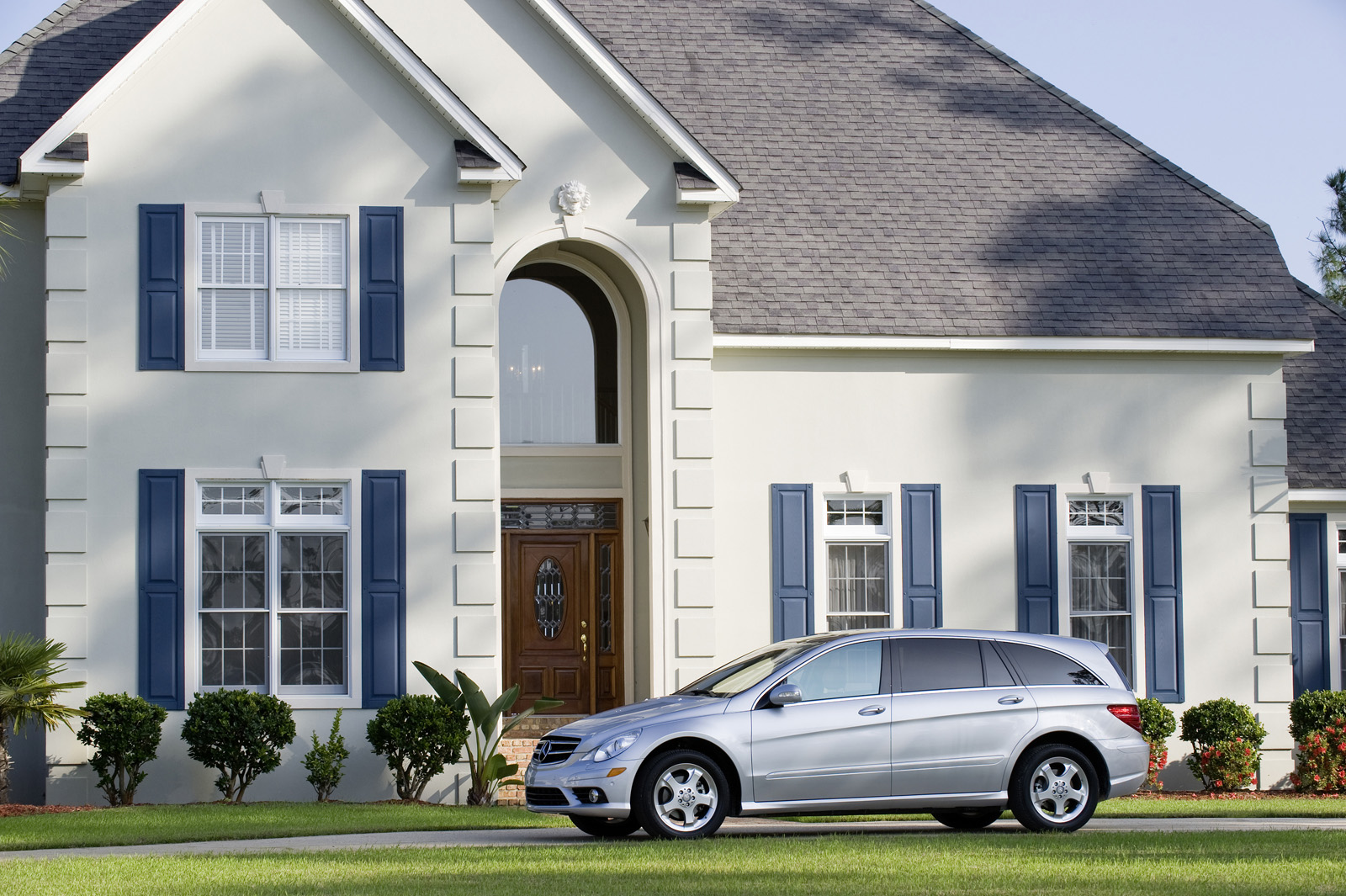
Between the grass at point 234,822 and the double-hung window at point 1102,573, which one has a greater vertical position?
the double-hung window at point 1102,573

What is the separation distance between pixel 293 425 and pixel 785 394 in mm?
5568

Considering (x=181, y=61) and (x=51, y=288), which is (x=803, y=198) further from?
(x=51, y=288)

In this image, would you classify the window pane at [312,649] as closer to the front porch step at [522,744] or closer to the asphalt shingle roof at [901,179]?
the front porch step at [522,744]

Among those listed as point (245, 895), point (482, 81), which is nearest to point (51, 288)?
point (482, 81)

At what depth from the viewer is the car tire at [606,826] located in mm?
11055

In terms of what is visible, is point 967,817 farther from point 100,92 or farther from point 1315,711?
point 100,92

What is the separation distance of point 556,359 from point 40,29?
706cm

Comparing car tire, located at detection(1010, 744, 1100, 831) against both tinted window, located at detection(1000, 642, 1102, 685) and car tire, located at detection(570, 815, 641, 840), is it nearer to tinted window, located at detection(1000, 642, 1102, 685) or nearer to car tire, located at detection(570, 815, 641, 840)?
tinted window, located at detection(1000, 642, 1102, 685)

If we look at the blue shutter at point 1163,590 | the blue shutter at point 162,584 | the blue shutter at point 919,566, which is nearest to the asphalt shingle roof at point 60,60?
the blue shutter at point 162,584

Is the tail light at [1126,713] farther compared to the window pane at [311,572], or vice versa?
the window pane at [311,572]

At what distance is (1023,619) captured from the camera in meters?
17.0

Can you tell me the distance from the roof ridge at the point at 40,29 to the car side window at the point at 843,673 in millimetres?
11820

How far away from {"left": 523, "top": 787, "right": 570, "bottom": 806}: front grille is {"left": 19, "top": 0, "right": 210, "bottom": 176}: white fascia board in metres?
8.07

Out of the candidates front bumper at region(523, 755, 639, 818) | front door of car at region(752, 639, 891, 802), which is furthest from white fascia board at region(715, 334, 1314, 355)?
front bumper at region(523, 755, 639, 818)
